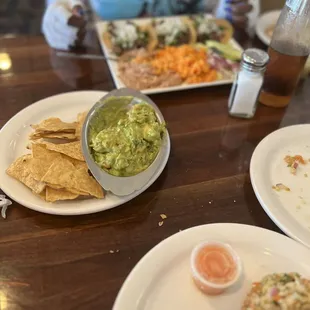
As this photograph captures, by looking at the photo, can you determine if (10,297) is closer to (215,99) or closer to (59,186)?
(59,186)

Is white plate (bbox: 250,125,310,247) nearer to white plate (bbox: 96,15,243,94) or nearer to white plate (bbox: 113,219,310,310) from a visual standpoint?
white plate (bbox: 113,219,310,310)

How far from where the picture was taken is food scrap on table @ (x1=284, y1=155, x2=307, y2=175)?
1.39 m

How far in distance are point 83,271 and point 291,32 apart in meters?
1.11

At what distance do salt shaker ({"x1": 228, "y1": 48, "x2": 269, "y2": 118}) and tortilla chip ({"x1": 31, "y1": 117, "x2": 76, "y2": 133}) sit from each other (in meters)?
0.62

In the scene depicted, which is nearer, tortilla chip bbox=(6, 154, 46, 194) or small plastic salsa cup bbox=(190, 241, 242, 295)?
small plastic salsa cup bbox=(190, 241, 242, 295)

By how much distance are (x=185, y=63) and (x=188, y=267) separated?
0.95m

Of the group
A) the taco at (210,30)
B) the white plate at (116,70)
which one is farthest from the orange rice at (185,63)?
the taco at (210,30)

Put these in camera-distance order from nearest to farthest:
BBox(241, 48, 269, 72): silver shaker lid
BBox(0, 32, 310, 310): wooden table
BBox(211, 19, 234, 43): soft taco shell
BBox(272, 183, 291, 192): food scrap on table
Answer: BBox(0, 32, 310, 310): wooden table < BBox(272, 183, 291, 192): food scrap on table < BBox(241, 48, 269, 72): silver shaker lid < BBox(211, 19, 234, 43): soft taco shell

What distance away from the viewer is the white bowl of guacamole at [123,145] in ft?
3.93

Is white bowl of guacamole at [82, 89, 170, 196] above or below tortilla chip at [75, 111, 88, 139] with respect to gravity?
above

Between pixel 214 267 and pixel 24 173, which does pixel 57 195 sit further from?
pixel 214 267

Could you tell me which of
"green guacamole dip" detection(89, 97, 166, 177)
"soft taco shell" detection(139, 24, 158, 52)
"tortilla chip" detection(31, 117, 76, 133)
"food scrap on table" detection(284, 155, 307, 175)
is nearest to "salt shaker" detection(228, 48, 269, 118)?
"food scrap on table" detection(284, 155, 307, 175)

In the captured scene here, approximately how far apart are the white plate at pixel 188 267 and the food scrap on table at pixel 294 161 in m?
0.32

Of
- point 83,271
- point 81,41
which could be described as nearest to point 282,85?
point 81,41
